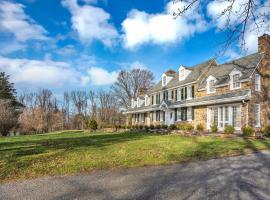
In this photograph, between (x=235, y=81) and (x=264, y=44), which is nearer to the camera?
(x=235, y=81)

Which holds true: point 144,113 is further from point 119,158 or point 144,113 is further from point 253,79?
point 119,158

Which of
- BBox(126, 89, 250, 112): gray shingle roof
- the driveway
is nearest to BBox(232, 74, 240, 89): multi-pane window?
BBox(126, 89, 250, 112): gray shingle roof

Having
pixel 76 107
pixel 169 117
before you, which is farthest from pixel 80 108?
pixel 169 117

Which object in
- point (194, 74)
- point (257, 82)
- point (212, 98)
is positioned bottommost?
point (212, 98)

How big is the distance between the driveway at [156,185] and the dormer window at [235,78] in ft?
49.3

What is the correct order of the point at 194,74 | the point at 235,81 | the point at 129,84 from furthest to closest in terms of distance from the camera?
the point at 129,84 < the point at 194,74 < the point at 235,81

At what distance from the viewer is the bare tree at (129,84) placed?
2157 inches

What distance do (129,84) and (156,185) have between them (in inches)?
1968

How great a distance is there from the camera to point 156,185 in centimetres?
587

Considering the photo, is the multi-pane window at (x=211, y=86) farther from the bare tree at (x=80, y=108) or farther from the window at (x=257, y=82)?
the bare tree at (x=80, y=108)

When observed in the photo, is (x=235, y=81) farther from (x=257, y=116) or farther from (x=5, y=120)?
(x=5, y=120)

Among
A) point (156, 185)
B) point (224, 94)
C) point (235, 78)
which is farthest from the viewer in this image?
point (224, 94)

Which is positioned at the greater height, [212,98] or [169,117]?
[212,98]

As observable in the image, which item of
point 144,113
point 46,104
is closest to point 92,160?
point 144,113
